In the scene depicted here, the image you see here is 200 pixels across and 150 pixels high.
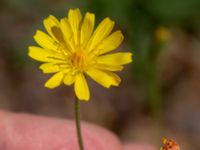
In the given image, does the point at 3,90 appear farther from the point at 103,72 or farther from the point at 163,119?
the point at 103,72

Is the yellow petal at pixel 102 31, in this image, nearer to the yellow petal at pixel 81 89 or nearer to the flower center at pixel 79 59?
the flower center at pixel 79 59

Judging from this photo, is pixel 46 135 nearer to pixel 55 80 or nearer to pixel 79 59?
pixel 79 59

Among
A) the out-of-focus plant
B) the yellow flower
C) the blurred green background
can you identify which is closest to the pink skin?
the yellow flower

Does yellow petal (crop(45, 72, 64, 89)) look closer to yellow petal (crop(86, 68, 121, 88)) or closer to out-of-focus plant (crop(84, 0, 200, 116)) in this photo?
yellow petal (crop(86, 68, 121, 88))

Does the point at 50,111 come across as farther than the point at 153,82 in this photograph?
Yes

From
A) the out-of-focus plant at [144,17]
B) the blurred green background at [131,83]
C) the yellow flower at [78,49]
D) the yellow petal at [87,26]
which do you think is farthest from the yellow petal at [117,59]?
the blurred green background at [131,83]

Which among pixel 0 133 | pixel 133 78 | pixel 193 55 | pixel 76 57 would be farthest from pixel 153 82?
pixel 76 57

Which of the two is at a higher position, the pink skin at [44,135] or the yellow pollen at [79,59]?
the yellow pollen at [79,59]
